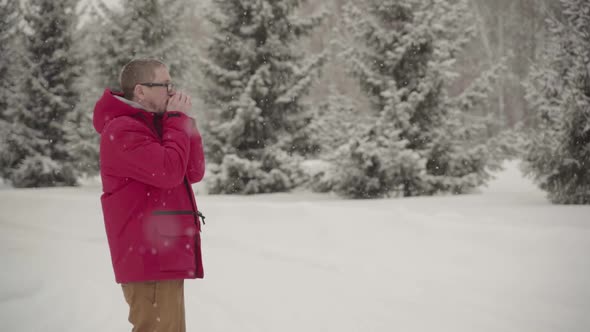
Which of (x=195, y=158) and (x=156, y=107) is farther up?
(x=156, y=107)

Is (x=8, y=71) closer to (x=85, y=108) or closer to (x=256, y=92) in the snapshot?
(x=85, y=108)

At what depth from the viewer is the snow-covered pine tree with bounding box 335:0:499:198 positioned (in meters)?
12.5

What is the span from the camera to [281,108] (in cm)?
1571

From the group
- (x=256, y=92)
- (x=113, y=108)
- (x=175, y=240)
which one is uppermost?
(x=256, y=92)

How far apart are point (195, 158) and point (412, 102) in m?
11.1

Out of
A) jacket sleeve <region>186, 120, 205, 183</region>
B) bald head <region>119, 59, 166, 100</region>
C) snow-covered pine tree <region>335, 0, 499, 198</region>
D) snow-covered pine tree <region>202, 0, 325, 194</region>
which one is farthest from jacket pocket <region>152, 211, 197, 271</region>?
snow-covered pine tree <region>202, 0, 325, 194</region>

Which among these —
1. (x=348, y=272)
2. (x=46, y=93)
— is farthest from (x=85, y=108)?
(x=348, y=272)

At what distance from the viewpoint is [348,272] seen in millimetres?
6207

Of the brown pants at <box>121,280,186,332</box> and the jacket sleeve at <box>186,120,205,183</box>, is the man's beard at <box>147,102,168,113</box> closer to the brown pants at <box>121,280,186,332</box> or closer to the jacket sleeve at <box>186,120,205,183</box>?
the jacket sleeve at <box>186,120,205,183</box>

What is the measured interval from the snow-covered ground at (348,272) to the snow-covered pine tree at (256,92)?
5.24 m

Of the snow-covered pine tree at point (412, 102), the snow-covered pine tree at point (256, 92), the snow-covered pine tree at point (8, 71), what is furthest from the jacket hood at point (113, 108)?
the snow-covered pine tree at point (8, 71)

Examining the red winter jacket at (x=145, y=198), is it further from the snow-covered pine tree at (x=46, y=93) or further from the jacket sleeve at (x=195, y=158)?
the snow-covered pine tree at (x=46, y=93)

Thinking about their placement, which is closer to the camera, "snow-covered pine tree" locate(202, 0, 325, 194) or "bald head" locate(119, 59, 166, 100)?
"bald head" locate(119, 59, 166, 100)

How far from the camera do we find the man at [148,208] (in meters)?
2.23
